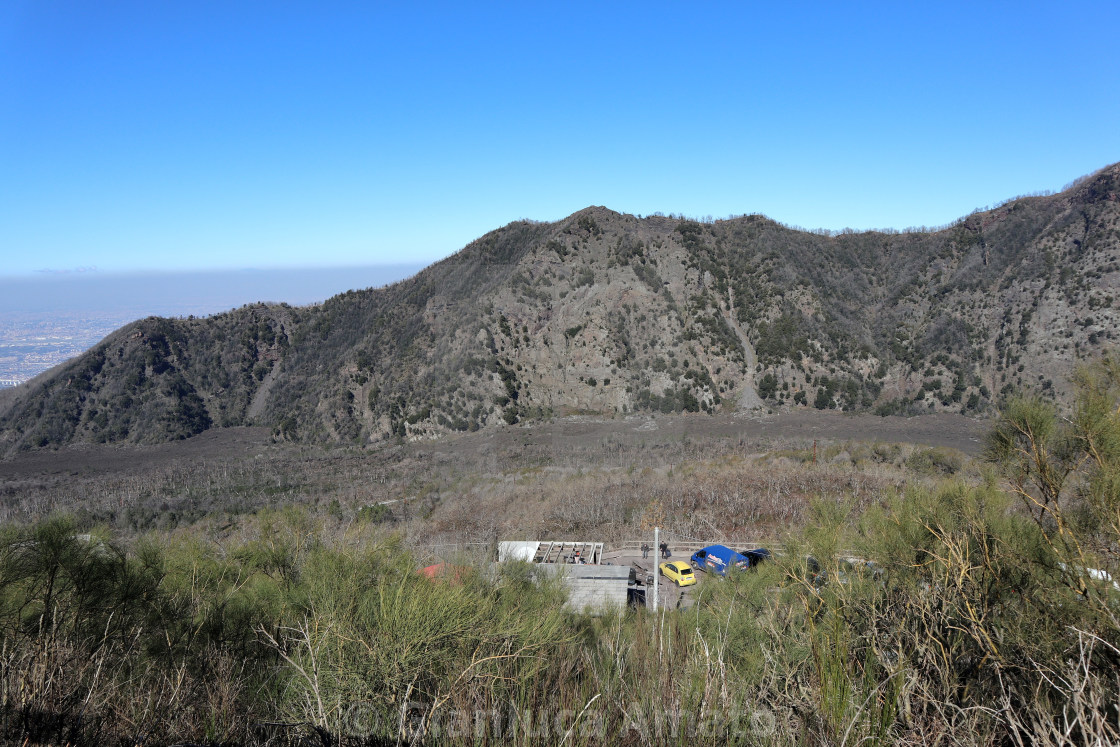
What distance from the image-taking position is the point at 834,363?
155 ft

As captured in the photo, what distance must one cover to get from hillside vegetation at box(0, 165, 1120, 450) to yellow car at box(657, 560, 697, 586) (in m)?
27.1

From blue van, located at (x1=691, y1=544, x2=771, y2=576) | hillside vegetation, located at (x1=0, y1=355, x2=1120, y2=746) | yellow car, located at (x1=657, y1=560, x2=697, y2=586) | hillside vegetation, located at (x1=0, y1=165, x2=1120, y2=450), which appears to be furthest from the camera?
hillside vegetation, located at (x1=0, y1=165, x2=1120, y2=450)

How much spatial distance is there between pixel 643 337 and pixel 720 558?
3159 centimetres

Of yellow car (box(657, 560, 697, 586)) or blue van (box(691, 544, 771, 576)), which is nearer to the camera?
yellow car (box(657, 560, 697, 586))

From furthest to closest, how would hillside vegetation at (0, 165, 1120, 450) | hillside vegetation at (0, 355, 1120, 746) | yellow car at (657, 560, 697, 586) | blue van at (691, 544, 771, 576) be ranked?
hillside vegetation at (0, 165, 1120, 450) < blue van at (691, 544, 771, 576) < yellow car at (657, 560, 697, 586) < hillside vegetation at (0, 355, 1120, 746)

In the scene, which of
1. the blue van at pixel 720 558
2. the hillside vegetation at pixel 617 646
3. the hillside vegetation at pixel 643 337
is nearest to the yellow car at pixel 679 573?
the blue van at pixel 720 558

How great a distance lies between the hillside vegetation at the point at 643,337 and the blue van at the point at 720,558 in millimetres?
26473

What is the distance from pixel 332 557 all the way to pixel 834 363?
Result: 4688 cm

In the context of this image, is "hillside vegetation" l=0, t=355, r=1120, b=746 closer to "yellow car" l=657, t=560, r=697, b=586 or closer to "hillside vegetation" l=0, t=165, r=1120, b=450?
"yellow car" l=657, t=560, r=697, b=586

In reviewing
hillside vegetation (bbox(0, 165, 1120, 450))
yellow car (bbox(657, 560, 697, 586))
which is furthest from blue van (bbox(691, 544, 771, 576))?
hillside vegetation (bbox(0, 165, 1120, 450))

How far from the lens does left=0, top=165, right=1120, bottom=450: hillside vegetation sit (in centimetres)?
4466

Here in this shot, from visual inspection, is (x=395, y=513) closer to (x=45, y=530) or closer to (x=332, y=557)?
(x=332, y=557)

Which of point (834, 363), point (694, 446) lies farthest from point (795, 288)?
point (694, 446)

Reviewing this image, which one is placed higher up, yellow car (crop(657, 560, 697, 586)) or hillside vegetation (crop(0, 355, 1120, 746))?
hillside vegetation (crop(0, 355, 1120, 746))
